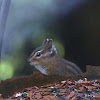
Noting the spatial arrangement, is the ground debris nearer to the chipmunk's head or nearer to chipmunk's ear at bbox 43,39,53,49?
the chipmunk's head

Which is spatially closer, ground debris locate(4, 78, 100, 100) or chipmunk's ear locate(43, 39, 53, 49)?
ground debris locate(4, 78, 100, 100)

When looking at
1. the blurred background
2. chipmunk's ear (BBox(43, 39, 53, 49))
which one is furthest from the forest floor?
chipmunk's ear (BBox(43, 39, 53, 49))

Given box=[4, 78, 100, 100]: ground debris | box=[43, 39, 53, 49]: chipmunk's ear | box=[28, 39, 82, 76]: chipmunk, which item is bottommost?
box=[4, 78, 100, 100]: ground debris

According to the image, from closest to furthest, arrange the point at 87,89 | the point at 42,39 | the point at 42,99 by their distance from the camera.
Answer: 1. the point at 42,99
2. the point at 87,89
3. the point at 42,39

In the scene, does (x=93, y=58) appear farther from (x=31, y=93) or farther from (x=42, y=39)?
(x=31, y=93)

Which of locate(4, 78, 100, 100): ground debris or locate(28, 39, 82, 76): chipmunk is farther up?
locate(28, 39, 82, 76): chipmunk

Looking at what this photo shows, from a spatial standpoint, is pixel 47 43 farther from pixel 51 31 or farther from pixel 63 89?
pixel 63 89

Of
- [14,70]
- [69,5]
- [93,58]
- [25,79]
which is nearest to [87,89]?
[93,58]
